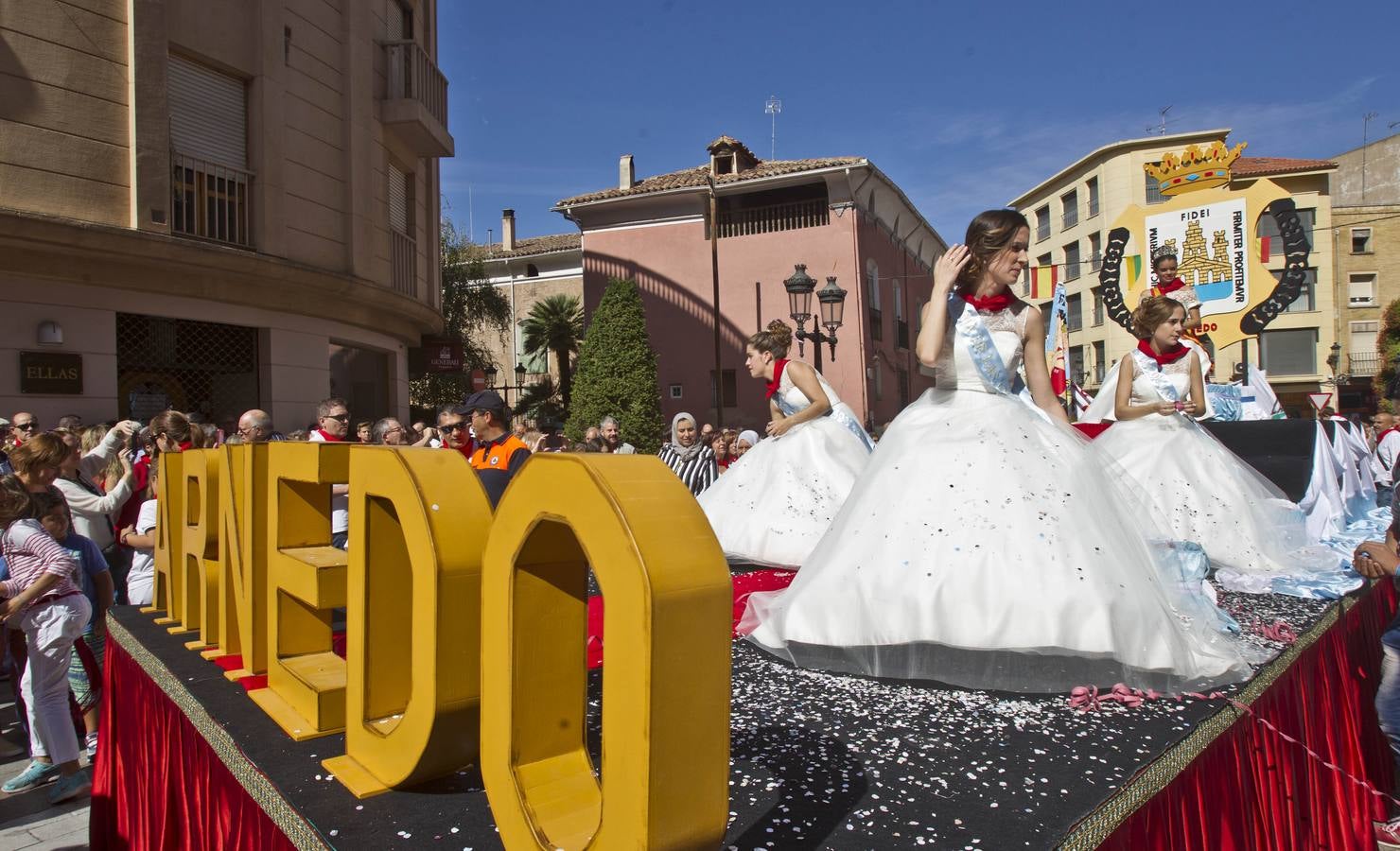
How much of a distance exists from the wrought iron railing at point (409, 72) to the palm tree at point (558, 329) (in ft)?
57.4

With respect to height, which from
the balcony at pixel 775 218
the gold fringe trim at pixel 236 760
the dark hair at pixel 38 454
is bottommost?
the gold fringe trim at pixel 236 760

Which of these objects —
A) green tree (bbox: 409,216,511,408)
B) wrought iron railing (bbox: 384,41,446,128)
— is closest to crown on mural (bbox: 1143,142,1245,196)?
wrought iron railing (bbox: 384,41,446,128)

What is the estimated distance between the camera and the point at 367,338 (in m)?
12.4

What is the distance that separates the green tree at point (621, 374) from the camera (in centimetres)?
2192

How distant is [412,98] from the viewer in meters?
12.4

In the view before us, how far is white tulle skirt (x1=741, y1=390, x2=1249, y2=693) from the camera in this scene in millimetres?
2254

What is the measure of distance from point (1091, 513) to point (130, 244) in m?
9.25

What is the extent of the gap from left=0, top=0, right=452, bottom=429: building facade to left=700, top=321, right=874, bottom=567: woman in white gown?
692 centimetres

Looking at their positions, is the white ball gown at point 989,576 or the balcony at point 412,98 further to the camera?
the balcony at point 412,98

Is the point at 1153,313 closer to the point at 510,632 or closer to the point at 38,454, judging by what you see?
the point at 510,632

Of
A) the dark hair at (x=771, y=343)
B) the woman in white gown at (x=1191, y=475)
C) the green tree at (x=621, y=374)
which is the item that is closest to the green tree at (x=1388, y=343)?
the green tree at (x=621, y=374)

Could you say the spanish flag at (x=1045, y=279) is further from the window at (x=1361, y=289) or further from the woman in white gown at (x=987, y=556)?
the window at (x=1361, y=289)

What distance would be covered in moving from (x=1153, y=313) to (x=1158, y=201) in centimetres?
3440

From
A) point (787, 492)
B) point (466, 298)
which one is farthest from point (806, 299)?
point (466, 298)
